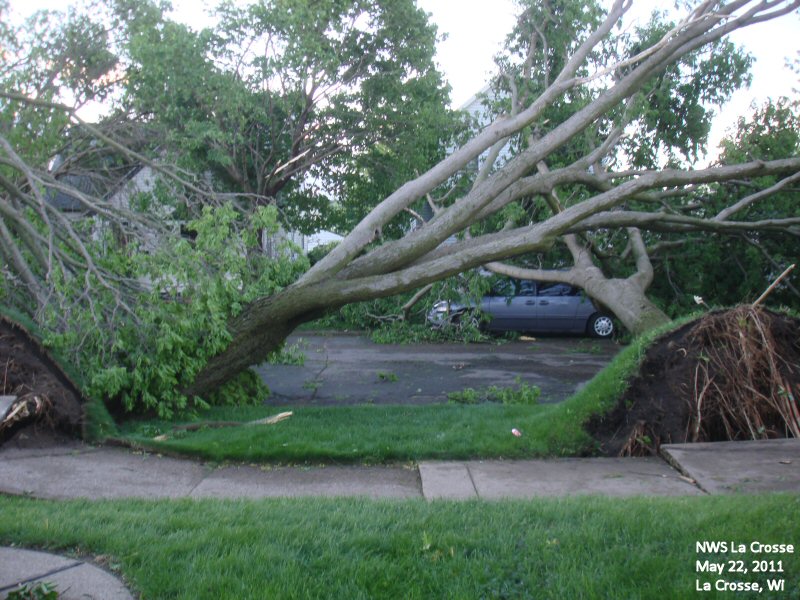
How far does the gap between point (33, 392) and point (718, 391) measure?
Result: 21.4 ft

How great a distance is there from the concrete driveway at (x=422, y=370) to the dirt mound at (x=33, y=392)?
11.6ft

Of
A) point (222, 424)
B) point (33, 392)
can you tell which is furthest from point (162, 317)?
point (33, 392)

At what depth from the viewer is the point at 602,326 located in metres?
19.7

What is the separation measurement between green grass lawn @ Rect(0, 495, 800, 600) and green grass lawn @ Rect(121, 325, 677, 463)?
6.75ft

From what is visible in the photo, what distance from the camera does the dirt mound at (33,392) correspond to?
769cm

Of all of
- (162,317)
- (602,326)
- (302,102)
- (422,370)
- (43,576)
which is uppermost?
(302,102)

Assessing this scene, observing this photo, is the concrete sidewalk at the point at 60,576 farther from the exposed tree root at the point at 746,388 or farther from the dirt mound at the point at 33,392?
the exposed tree root at the point at 746,388

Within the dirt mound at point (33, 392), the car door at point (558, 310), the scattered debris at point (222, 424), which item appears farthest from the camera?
the car door at point (558, 310)

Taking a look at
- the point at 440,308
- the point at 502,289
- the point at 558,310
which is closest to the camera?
the point at 440,308

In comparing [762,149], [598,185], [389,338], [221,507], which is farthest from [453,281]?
[221,507]

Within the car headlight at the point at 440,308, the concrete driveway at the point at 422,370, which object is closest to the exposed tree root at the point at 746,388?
the concrete driveway at the point at 422,370

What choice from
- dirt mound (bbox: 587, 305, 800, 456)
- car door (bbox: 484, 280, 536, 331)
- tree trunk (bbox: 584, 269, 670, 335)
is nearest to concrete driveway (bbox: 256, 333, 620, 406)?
car door (bbox: 484, 280, 536, 331)

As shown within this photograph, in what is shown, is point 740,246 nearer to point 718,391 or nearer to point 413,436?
point 718,391

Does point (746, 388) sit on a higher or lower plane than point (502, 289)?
lower
